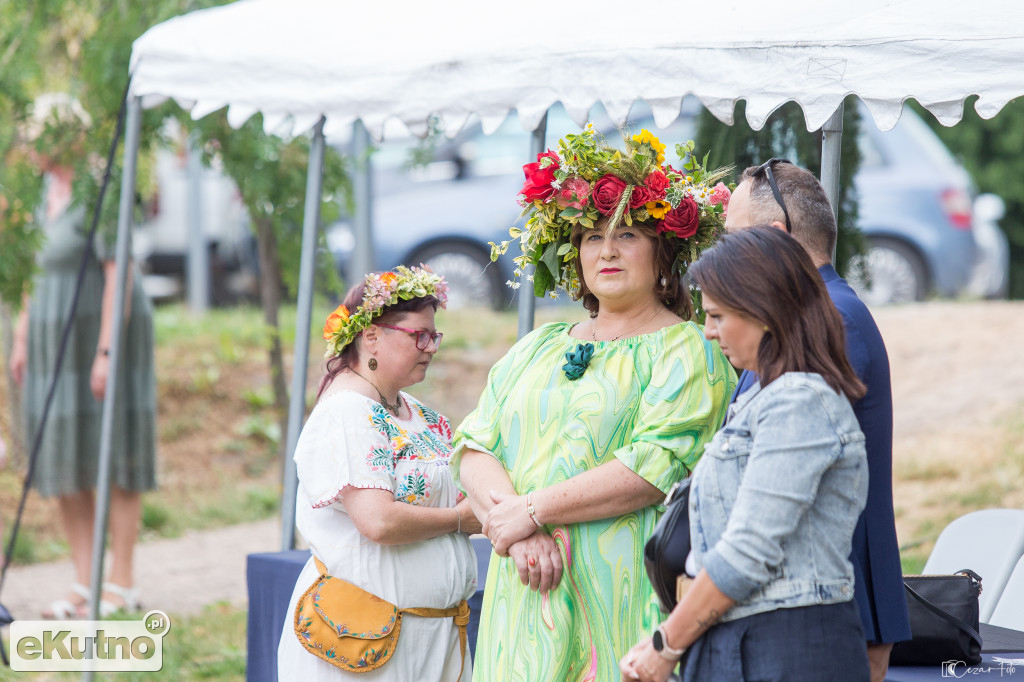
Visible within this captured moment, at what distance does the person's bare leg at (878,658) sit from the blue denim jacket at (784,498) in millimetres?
303

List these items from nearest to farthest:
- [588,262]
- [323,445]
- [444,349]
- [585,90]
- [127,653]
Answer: [588,262] → [323,445] → [585,90] → [127,653] → [444,349]

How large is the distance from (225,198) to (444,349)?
4.38 meters

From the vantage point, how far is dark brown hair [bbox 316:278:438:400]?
9.41 feet

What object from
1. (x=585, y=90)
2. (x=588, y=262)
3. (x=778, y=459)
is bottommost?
(x=778, y=459)

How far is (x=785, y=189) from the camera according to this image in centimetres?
225

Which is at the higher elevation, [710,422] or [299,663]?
[710,422]

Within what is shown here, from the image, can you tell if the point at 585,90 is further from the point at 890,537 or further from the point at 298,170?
the point at 298,170

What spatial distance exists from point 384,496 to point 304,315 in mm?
1433

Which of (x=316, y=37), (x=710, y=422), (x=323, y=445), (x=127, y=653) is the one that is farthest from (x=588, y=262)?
(x=127, y=653)

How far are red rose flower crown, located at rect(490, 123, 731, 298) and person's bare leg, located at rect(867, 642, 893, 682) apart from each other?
93 centimetres

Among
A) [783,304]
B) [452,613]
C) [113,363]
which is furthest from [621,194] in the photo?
[113,363]

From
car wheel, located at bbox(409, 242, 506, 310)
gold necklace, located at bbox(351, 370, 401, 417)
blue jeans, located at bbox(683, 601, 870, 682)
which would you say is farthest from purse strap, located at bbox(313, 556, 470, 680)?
car wheel, located at bbox(409, 242, 506, 310)

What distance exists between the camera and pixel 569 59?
318 centimetres

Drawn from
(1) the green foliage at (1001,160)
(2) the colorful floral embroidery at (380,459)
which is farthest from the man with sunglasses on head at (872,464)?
(1) the green foliage at (1001,160)
